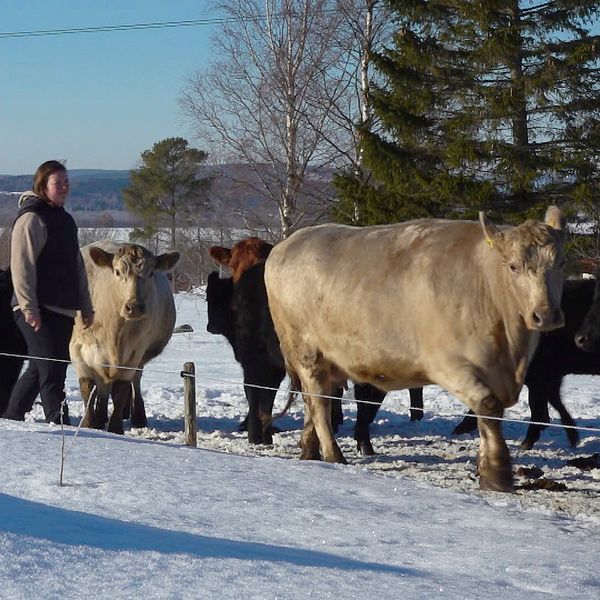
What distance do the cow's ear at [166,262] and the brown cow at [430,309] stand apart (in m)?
1.91

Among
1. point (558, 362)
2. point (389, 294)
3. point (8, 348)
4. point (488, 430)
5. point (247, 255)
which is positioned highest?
point (247, 255)

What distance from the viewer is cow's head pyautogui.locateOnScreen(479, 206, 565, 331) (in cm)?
720

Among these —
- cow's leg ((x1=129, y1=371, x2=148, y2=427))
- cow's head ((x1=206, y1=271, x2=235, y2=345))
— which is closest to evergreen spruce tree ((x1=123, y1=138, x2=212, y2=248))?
cow's head ((x1=206, y1=271, x2=235, y2=345))

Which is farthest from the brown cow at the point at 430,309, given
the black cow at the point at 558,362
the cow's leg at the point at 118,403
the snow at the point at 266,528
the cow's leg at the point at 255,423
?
the black cow at the point at 558,362

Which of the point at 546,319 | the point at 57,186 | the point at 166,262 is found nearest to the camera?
the point at 546,319

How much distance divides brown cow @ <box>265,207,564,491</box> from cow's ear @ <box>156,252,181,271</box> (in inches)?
75.1

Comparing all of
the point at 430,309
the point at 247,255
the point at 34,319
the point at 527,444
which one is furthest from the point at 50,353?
the point at 527,444

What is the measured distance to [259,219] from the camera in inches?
1172

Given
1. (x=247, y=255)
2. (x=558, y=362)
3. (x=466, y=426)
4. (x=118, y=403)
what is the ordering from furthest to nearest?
(x=247, y=255) → (x=466, y=426) → (x=558, y=362) → (x=118, y=403)

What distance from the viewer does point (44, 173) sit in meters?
8.34

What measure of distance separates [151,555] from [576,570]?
1.76 metres

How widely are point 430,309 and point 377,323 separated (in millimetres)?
445

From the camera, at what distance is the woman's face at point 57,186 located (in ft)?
27.3

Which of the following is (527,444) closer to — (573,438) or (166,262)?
(573,438)
